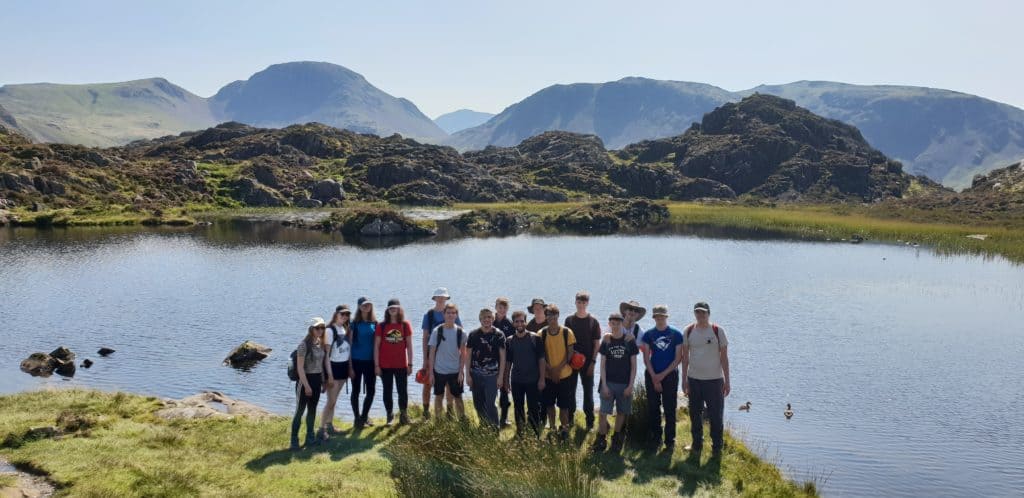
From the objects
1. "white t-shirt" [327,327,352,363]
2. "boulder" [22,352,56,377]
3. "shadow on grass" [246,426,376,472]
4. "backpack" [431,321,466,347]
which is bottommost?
"boulder" [22,352,56,377]

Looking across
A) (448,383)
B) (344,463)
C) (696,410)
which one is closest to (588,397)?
(696,410)

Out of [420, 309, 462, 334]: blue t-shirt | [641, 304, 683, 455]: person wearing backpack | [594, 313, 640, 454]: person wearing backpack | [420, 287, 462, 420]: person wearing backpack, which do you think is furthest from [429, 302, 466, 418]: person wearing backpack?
[641, 304, 683, 455]: person wearing backpack

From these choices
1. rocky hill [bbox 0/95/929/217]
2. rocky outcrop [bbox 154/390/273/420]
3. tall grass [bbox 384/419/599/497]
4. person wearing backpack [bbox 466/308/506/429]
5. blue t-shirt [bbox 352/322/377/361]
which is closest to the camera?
tall grass [bbox 384/419/599/497]

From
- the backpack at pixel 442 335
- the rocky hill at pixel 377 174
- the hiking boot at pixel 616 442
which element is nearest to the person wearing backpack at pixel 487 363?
the backpack at pixel 442 335

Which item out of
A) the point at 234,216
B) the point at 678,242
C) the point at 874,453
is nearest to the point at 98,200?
the point at 234,216

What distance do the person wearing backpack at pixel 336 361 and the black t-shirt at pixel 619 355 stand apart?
18.5ft

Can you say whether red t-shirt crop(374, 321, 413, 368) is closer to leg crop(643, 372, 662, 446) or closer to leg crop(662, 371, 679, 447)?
leg crop(643, 372, 662, 446)

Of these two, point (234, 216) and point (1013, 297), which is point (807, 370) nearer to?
point (1013, 297)

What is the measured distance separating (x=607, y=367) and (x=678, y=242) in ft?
227

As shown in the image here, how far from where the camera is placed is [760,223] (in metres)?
107

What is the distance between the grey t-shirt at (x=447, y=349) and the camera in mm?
14625

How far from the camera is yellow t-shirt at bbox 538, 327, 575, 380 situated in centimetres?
1401

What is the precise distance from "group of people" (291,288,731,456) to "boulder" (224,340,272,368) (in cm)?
1254

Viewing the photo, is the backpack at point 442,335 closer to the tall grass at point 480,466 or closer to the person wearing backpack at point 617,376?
the tall grass at point 480,466
